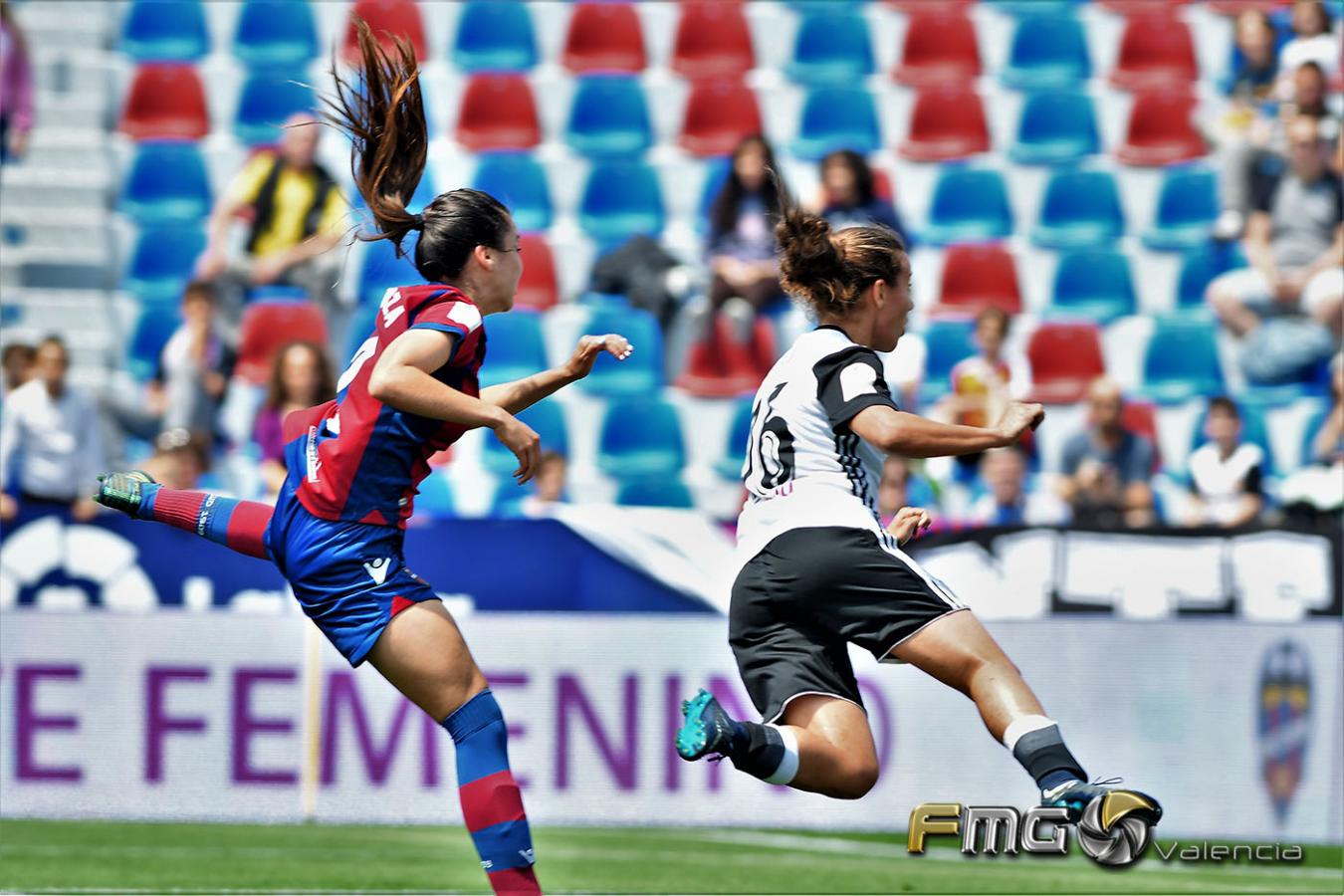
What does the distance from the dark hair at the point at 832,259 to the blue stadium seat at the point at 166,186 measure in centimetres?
879

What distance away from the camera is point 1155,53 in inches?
548

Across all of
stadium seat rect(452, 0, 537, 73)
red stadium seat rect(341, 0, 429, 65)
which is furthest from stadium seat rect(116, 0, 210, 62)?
stadium seat rect(452, 0, 537, 73)

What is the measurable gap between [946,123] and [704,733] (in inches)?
367

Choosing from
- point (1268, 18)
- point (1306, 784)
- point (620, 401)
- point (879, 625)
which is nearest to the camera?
point (879, 625)

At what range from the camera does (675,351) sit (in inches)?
473

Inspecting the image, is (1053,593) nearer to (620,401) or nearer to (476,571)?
(476,571)

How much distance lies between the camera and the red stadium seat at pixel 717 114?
13367 millimetres

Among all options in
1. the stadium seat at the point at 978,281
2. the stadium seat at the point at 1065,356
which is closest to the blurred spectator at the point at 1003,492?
the stadium seat at the point at 1065,356

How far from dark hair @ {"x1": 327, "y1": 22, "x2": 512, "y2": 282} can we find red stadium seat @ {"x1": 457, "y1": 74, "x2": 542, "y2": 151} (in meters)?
7.90

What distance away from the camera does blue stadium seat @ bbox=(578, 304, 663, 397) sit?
11992mm

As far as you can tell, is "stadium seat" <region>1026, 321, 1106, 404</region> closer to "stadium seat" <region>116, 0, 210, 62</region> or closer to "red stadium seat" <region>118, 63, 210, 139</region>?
"red stadium seat" <region>118, 63, 210, 139</region>

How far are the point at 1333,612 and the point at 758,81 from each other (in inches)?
249

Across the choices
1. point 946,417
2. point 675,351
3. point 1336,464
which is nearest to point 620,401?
point 675,351

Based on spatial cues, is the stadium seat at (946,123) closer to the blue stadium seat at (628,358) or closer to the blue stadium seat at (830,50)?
the blue stadium seat at (830,50)
